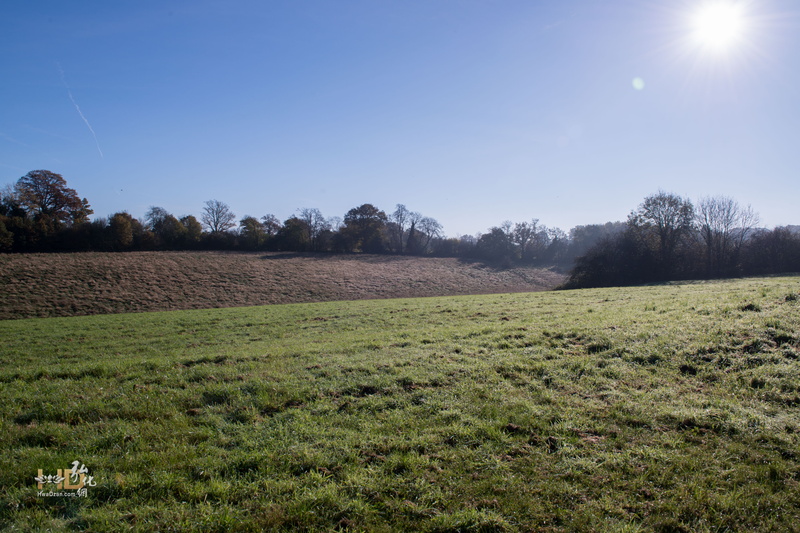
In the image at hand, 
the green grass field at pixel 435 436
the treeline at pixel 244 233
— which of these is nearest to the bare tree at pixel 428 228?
the treeline at pixel 244 233

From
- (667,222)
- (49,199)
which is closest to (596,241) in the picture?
(667,222)

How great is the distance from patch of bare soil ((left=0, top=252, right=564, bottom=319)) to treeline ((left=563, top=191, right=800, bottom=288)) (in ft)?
39.5

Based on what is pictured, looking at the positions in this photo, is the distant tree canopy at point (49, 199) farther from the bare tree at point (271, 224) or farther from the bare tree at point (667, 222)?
the bare tree at point (667, 222)

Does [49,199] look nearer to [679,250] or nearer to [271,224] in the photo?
[271,224]

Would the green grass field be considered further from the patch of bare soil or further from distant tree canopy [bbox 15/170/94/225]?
distant tree canopy [bbox 15/170/94/225]

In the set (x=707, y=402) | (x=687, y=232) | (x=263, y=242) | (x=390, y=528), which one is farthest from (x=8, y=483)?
(x=687, y=232)

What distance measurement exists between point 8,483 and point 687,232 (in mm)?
65003

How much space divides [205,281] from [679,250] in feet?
207

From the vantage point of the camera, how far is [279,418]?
5.61m

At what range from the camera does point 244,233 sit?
60.2 meters

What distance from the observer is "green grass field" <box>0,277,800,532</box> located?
3484 mm

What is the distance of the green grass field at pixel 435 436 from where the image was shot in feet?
11.4

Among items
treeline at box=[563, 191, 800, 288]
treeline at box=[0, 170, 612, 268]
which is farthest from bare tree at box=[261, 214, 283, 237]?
treeline at box=[563, 191, 800, 288]

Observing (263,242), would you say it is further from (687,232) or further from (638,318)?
(687,232)
